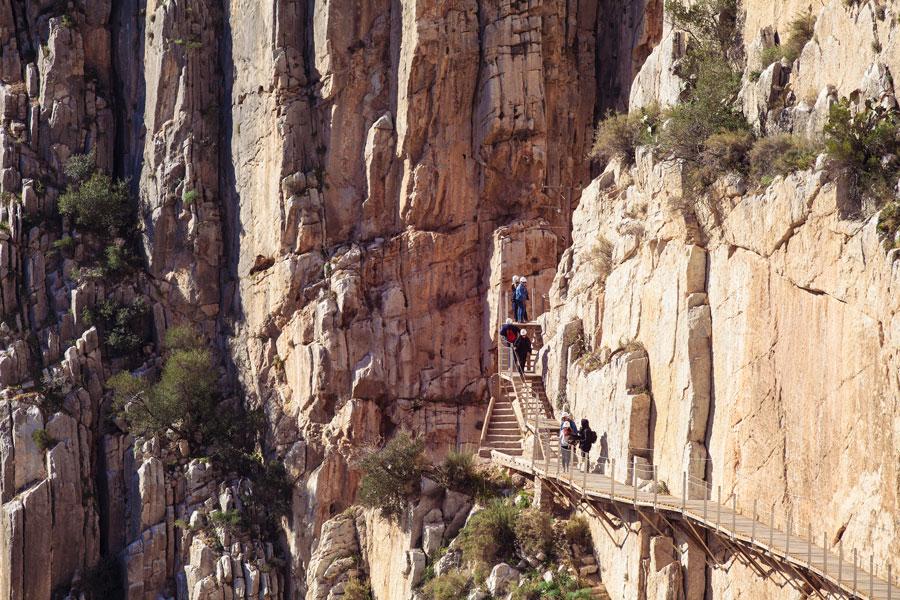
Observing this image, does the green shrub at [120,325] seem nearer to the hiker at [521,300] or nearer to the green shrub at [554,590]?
the hiker at [521,300]

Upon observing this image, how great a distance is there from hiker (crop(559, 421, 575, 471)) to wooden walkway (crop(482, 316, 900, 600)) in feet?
0.74

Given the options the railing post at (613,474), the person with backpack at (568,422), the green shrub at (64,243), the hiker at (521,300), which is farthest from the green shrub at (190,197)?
the railing post at (613,474)

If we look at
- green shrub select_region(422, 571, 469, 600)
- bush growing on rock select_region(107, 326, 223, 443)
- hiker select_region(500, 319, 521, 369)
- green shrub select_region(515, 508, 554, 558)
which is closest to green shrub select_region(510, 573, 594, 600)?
green shrub select_region(515, 508, 554, 558)

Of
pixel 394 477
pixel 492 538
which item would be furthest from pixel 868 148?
pixel 394 477

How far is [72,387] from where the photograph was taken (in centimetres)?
5094

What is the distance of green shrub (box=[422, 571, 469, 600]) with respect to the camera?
A: 38.5 metres

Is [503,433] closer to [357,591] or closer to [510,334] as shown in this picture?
[510,334]

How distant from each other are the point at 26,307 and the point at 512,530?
22647 millimetres

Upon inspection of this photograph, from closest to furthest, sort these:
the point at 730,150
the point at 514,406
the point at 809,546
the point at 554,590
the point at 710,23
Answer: the point at 809,546, the point at 730,150, the point at 554,590, the point at 710,23, the point at 514,406

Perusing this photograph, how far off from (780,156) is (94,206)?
97.9ft

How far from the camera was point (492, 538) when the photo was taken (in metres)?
38.6

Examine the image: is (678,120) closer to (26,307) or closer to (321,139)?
(321,139)

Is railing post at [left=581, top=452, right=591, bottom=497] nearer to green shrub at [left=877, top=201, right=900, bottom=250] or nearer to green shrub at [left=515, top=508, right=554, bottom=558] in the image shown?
green shrub at [left=515, top=508, right=554, bottom=558]

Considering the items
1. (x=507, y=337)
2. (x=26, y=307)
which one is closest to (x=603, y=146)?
(x=507, y=337)
